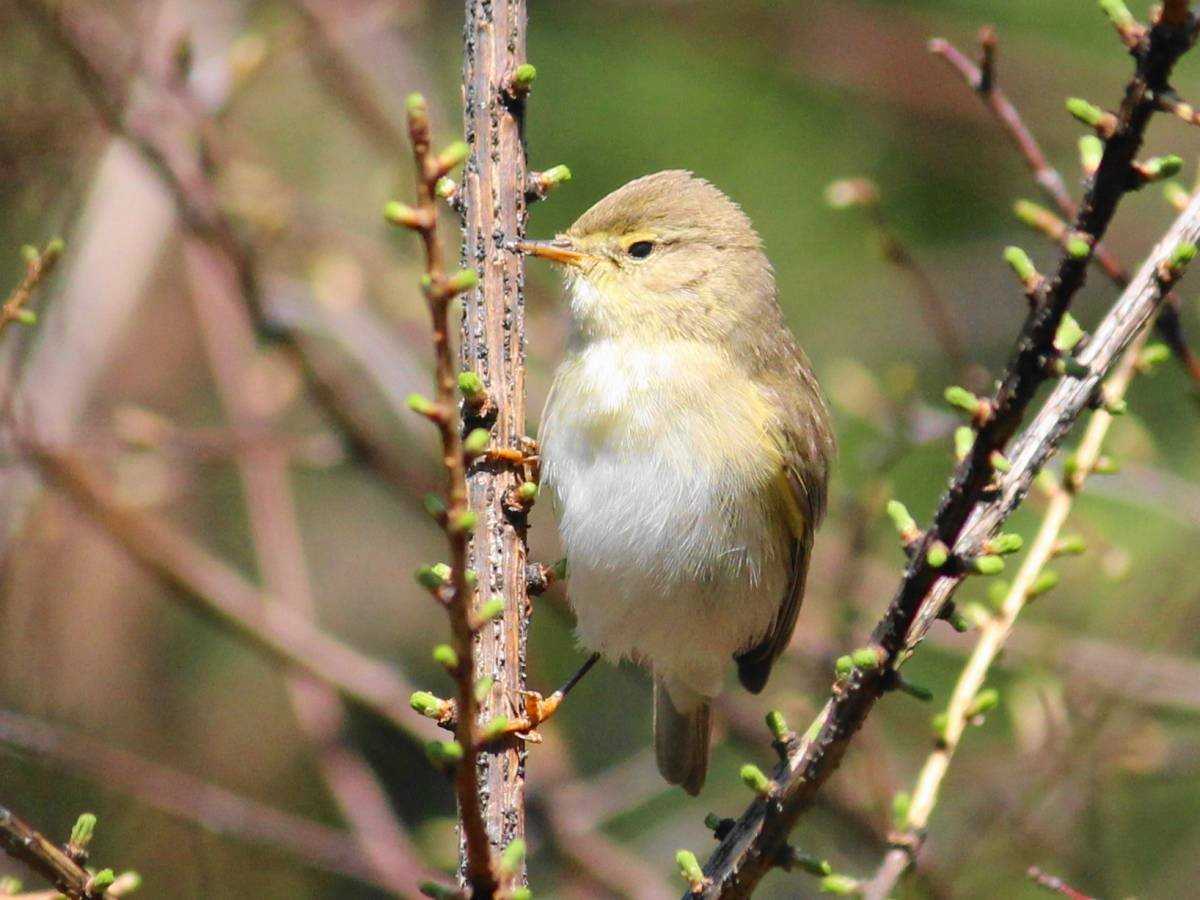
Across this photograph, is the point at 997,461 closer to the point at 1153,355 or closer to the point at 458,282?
the point at 458,282

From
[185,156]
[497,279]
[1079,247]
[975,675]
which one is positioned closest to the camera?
[1079,247]

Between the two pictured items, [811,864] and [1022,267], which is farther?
[811,864]

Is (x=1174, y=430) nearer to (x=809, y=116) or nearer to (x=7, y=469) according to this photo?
(x=809, y=116)

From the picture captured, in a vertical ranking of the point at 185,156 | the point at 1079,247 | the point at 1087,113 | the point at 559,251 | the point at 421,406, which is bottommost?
the point at 421,406

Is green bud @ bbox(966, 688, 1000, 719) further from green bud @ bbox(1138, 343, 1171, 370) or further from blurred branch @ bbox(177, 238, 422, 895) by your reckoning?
blurred branch @ bbox(177, 238, 422, 895)

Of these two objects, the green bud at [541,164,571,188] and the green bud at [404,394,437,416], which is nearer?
the green bud at [404,394,437,416]

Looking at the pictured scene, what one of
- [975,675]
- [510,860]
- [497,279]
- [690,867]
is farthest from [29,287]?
[975,675]

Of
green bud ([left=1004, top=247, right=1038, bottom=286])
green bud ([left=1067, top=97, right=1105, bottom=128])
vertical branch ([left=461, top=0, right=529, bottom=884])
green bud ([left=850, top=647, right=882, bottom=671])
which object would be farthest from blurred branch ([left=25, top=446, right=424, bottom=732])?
green bud ([left=1067, top=97, right=1105, bottom=128])
